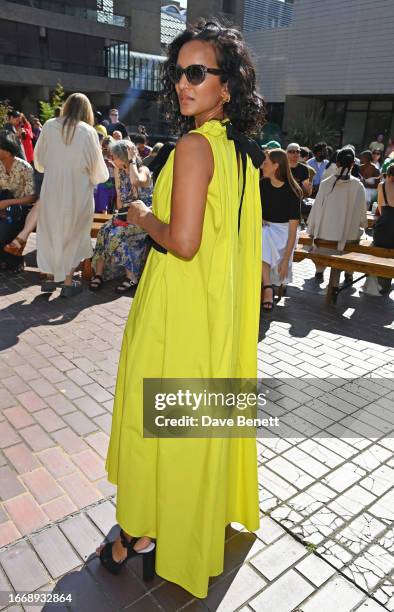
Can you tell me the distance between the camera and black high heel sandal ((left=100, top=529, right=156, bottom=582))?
2.07 m

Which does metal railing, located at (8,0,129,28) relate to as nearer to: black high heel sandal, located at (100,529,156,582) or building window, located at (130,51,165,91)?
building window, located at (130,51,165,91)

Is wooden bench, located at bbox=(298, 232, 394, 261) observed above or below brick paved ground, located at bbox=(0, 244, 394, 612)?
above

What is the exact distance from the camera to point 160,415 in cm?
185

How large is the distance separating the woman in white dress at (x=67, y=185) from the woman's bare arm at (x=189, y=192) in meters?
3.85

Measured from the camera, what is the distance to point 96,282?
5.88 m

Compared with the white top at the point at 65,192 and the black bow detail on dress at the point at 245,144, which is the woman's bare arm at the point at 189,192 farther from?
the white top at the point at 65,192

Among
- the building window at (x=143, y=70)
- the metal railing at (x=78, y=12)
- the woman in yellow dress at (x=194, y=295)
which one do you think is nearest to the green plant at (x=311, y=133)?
the building window at (x=143, y=70)

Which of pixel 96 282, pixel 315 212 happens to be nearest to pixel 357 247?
pixel 315 212

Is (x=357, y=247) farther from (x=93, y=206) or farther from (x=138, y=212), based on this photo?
(x=138, y=212)

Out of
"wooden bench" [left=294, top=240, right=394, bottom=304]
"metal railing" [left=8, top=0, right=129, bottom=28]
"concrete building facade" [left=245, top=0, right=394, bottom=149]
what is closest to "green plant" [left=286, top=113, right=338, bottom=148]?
"concrete building facade" [left=245, top=0, right=394, bottom=149]

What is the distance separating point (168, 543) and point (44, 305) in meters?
3.76

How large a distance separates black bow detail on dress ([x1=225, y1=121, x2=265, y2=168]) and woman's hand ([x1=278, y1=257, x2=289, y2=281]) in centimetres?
390

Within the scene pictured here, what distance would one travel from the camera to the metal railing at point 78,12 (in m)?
29.6

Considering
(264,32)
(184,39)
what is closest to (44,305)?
(184,39)
